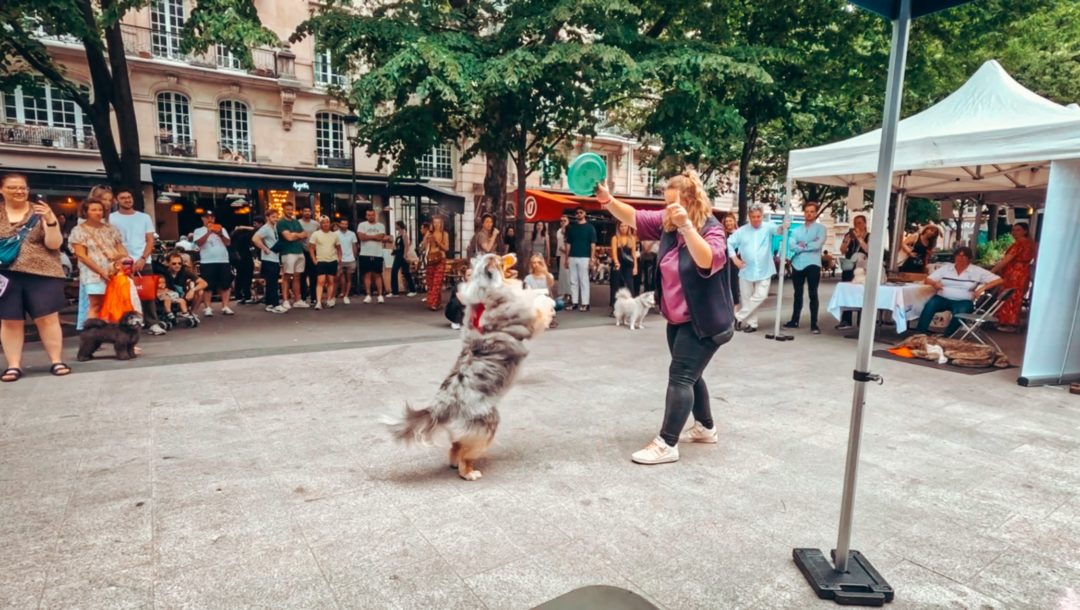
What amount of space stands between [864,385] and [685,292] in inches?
55.5

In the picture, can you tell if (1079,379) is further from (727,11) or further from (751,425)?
(727,11)

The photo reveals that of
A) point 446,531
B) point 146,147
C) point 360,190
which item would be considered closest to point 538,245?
point 360,190

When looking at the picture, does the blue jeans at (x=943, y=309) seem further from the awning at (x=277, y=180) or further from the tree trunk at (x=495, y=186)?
the awning at (x=277, y=180)

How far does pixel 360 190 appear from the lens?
2052cm

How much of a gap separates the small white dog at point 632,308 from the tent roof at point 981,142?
3046 millimetres

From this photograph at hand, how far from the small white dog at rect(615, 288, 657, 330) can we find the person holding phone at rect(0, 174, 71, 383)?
7.85m

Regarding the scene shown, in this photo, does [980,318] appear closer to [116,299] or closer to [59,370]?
[116,299]

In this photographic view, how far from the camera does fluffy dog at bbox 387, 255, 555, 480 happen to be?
142 inches

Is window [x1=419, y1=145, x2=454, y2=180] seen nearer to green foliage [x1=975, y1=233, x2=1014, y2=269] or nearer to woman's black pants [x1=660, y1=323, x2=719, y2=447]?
green foliage [x1=975, y1=233, x2=1014, y2=269]

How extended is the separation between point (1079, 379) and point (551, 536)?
713cm

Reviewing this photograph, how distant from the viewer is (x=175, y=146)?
2166 cm

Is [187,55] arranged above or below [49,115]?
above

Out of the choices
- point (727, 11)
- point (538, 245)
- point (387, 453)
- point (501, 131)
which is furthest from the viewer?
point (538, 245)

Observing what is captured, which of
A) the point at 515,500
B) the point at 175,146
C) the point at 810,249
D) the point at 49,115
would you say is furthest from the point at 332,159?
the point at 515,500
